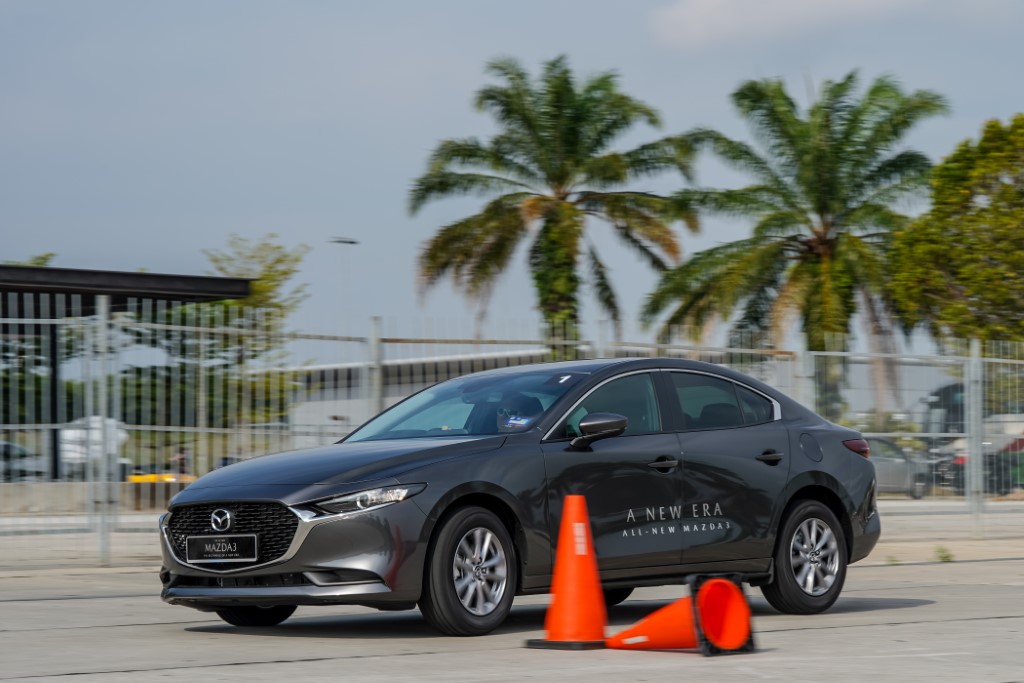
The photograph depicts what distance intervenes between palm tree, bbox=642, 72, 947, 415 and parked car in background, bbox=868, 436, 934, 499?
50.8ft

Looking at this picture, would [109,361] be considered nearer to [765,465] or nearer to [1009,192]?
[765,465]

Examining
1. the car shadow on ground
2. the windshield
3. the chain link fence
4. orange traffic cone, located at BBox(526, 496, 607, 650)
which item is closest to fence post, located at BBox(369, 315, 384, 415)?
the chain link fence

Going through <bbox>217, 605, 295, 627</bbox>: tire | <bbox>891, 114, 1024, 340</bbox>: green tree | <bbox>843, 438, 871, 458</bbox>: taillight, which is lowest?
<bbox>217, 605, 295, 627</bbox>: tire

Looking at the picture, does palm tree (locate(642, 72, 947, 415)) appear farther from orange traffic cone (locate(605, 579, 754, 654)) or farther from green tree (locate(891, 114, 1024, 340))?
orange traffic cone (locate(605, 579, 754, 654))

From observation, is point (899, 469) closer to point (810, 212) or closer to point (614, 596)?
point (614, 596)

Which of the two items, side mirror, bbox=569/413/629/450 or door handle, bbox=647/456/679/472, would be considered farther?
door handle, bbox=647/456/679/472

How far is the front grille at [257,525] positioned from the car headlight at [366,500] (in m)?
0.19

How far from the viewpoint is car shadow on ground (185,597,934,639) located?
8906 mm

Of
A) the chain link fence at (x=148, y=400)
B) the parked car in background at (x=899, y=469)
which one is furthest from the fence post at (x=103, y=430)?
the parked car in background at (x=899, y=469)

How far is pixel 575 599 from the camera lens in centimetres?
782

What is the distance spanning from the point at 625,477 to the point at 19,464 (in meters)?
6.87

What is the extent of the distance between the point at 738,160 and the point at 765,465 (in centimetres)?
2659

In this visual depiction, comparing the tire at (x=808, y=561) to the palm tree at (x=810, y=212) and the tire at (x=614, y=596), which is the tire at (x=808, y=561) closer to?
the tire at (x=614, y=596)

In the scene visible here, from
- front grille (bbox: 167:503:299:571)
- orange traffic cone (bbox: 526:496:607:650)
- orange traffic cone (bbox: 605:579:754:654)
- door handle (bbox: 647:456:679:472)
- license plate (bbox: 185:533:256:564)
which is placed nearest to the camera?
orange traffic cone (bbox: 605:579:754:654)
